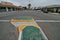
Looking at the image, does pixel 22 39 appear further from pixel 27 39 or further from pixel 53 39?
pixel 53 39

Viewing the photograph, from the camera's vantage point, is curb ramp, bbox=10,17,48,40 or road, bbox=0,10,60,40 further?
road, bbox=0,10,60,40

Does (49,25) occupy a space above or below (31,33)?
below

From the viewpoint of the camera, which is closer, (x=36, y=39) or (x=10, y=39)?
(x=36, y=39)

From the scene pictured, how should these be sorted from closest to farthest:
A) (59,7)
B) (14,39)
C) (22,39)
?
(22,39) → (14,39) → (59,7)

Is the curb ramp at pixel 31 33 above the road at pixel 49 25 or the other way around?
above

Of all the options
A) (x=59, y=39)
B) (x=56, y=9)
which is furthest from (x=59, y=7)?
(x=59, y=39)

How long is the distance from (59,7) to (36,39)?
68963 mm

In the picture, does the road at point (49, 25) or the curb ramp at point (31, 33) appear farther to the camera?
the road at point (49, 25)

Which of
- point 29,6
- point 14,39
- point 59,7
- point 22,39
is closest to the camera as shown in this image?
point 22,39

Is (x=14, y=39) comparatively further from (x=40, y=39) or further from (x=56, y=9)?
(x=56, y=9)

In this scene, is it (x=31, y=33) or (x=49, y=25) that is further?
(x=49, y=25)

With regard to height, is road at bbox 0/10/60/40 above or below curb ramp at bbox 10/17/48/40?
below

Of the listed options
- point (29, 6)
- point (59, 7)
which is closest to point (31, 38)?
point (59, 7)

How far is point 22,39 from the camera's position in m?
7.31
